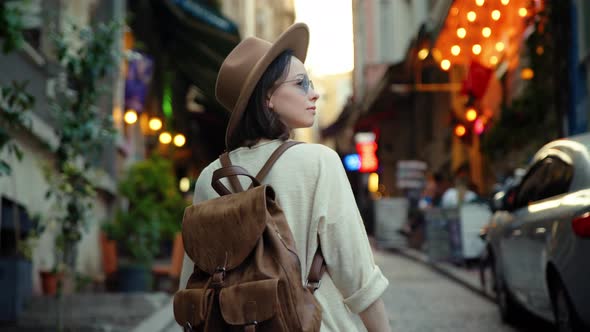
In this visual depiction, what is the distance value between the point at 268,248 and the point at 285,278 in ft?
0.29

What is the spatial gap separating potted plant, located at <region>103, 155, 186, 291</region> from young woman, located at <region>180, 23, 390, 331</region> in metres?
9.75

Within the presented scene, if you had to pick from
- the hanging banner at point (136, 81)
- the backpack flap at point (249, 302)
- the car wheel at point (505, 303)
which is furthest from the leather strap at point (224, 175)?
the hanging banner at point (136, 81)

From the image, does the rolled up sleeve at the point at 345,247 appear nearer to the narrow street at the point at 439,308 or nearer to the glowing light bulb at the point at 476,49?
the narrow street at the point at 439,308

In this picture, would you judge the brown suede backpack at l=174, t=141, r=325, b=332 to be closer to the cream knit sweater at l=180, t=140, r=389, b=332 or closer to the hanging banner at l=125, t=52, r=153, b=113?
the cream knit sweater at l=180, t=140, r=389, b=332

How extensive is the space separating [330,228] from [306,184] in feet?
0.45

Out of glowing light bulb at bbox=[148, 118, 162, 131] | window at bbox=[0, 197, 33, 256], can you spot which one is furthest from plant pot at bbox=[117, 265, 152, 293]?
glowing light bulb at bbox=[148, 118, 162, 131]

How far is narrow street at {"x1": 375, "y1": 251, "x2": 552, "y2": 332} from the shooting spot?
8727mm

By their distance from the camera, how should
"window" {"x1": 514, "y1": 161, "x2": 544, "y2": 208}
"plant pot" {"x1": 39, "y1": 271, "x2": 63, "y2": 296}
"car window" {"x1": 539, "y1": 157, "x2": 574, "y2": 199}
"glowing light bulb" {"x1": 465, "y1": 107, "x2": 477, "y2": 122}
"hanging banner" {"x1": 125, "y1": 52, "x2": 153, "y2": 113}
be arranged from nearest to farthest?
"car window" {"x1": 539, "y1": 157, "x2": 574, "y2": 199}
"window" {"x1": 514, "y1": 161, "x2": 544, "y2": 208}
"plant pot" {"x1": 39, "y1": 271, "x2": 63, "y2": 296}
"hanging banner" {"x1": 125, "y1": 52, "x2": 153, "y2": 113}
"glowing light bulb" {"x1": 465, "y1": 107, "x2": 477, "y2": 122}

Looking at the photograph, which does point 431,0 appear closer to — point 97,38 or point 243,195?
point 97,38

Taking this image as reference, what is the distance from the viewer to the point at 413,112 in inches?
1489

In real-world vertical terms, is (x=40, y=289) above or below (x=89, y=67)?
below

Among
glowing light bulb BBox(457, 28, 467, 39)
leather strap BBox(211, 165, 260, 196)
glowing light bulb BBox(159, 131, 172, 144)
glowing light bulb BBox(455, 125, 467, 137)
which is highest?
leather strap BBox(211, 165, 260, 196)

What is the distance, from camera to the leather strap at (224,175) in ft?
8.25

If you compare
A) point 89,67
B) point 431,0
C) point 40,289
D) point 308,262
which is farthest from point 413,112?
point 308,262
